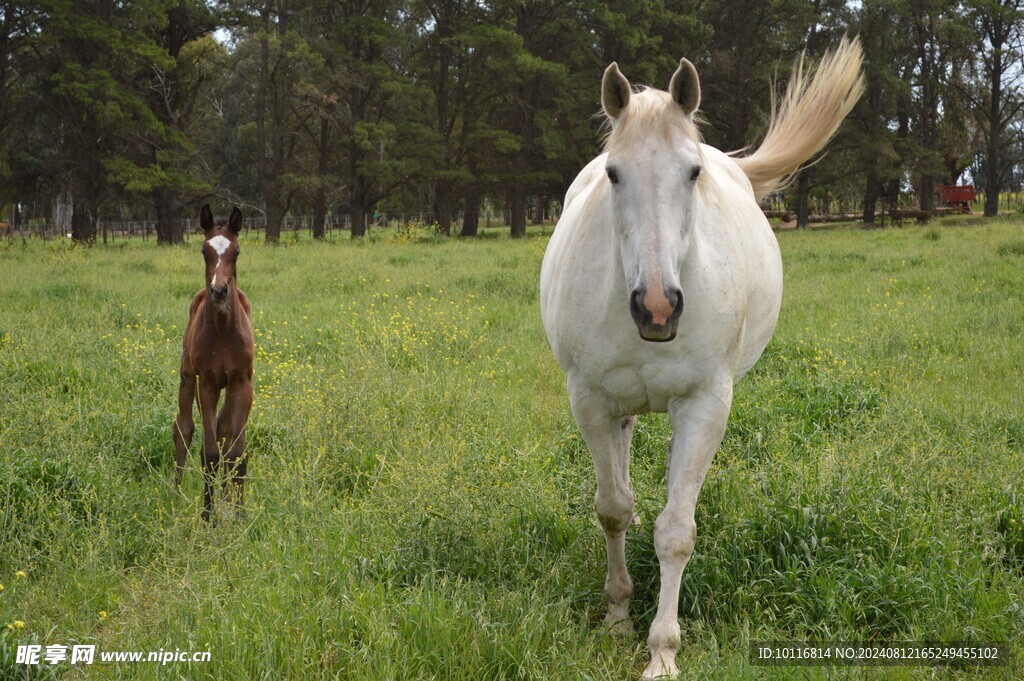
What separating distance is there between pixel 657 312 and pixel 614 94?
0.91 meters

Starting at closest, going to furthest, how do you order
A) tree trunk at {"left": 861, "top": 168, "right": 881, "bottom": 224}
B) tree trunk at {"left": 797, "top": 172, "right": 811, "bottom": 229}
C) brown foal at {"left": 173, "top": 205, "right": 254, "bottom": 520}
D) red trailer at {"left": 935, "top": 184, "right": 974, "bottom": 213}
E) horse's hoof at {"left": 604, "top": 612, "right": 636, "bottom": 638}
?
1. horse's hoof at {"left": 604, "top": 612, "right": 636, "bottom": 638}
2. brown foal at {"left": 173, "top": 205, "right": 254, "bottom": 520}
3. tree trunk at {"left": 797, "top": 172, "right": 811, "bottom": 229}
4. tree trunk at {"left": 861, "top": 168, "right": 881, "bottom": 224}
5. red trailer at {"left": 935, "top": 184, "right": 974, "bottom": 213}

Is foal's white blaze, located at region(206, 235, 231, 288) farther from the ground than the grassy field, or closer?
farther from the ground

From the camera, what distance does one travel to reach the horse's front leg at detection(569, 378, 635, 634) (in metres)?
3.21

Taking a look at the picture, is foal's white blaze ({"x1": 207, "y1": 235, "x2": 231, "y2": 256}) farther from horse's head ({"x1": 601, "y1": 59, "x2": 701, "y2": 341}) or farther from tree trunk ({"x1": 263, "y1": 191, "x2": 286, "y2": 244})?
tree trunk ({"x1": 263, "y1": 191, "x2": 286, "y2": 244})

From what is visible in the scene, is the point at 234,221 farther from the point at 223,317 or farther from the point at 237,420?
the point at 237,420

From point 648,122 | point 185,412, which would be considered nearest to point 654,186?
point 648,122

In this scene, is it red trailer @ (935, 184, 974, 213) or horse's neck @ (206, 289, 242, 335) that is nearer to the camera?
horse's neck @ (206, 289, 242, 335)

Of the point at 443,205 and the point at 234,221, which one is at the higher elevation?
the point at 443,205

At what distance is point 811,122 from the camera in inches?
194

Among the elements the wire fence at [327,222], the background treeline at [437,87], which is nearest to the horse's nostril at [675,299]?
the background treeline at [437,87]

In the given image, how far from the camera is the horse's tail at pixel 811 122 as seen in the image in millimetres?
4824

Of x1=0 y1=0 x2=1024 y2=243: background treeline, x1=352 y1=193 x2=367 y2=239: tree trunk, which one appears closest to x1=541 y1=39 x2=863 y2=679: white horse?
x1=0 y1=0 x2=1024 y2=243: background treeline

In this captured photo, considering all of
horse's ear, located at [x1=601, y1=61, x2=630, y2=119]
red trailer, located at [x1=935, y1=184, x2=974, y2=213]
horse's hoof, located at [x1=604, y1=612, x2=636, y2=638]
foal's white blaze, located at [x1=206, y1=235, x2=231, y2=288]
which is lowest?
horse's hoof, located at [x1=604, y1=612, x2=636, y2=638]

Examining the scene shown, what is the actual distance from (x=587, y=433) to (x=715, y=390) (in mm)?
567
